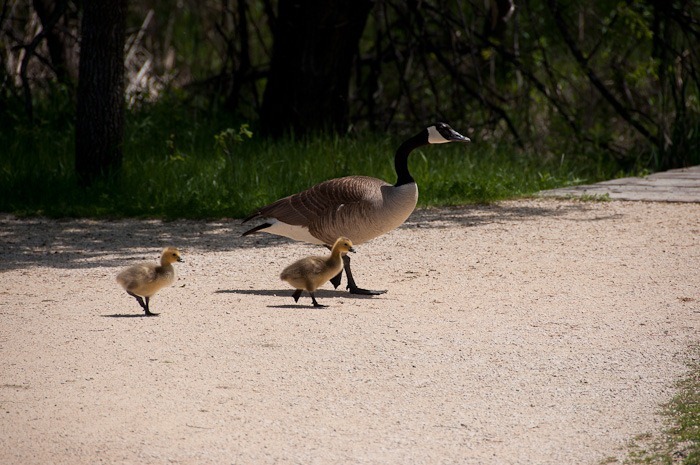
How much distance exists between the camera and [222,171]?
10602 millimetres

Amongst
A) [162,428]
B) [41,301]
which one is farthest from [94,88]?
[162,428]

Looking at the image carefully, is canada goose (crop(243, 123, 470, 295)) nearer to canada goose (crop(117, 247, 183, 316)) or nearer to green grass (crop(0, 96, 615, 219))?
canada goose (crop(117, 247, 183, 316))

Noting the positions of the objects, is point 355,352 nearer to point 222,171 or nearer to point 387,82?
point 222,171

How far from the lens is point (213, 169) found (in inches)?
421

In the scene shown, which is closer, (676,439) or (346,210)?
(676,439)

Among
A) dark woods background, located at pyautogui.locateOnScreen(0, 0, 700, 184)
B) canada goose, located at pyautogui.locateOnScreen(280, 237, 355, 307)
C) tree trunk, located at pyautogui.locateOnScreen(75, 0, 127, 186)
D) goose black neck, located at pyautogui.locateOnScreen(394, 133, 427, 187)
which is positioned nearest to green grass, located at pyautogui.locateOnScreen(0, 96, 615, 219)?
tree trunk, located at pyautogui.locateOnScreen(75, 0, 127, 186)

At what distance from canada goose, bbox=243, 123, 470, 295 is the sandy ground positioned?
43 cm

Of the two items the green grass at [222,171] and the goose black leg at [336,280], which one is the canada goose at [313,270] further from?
the green grass at [222,171]

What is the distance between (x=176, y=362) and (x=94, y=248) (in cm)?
344

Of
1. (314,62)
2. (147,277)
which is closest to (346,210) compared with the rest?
(147,277)

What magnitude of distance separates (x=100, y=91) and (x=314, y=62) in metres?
3.17

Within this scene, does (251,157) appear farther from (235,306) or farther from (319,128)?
(235,306)

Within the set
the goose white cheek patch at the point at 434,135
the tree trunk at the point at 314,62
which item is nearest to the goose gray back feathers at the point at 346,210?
the goose white cheek patch at the point at 434,135

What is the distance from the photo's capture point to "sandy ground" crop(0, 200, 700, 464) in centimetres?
411
